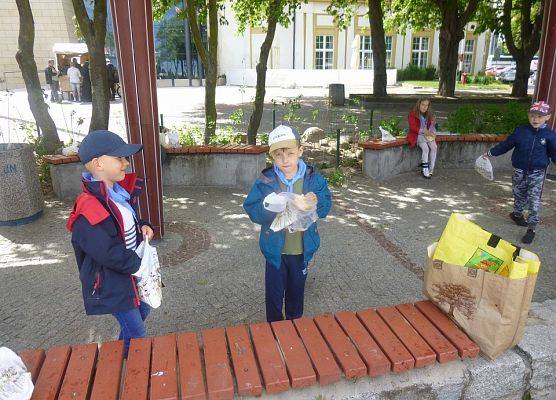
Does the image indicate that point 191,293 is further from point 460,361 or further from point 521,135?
point 521,135

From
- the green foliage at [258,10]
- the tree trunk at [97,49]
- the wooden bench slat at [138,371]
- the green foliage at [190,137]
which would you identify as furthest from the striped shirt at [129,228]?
the green foliage at [258,10]

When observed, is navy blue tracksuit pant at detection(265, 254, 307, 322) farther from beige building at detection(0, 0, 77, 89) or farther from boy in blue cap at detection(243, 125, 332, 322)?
beige building at detection(0, 0, 77, 89)

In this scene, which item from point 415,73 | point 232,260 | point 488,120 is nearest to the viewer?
point 232,260

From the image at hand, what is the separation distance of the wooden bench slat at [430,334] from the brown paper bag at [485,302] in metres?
0.15

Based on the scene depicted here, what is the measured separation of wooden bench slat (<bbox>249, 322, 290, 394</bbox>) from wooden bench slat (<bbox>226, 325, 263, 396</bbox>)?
34mm

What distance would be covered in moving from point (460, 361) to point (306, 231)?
47.2 inches

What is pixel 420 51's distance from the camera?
3750 centimetres

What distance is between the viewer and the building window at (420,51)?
122 ft

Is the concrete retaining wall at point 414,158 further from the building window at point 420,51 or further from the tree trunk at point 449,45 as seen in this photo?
the building window at point 420,51

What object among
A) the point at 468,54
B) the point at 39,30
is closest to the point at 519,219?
the point at 39,30

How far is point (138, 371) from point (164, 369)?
127 millimetres

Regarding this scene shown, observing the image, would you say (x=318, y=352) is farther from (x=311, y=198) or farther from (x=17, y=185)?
(x=17, y=185)

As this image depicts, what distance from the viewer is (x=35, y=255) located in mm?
4762

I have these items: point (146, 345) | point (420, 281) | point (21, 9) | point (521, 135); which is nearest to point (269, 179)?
point (146, 345)
